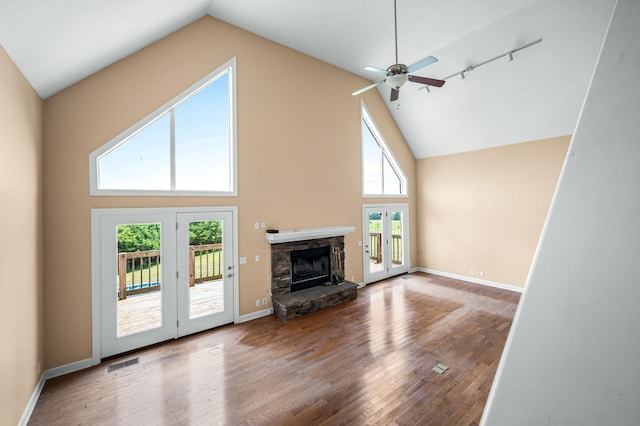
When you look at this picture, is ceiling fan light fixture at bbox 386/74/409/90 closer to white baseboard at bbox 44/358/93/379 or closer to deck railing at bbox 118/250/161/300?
deck railing at bbox 118/250/161/300

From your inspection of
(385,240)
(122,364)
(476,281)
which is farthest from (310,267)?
(476,281)

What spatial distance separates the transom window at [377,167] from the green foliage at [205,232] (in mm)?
3611

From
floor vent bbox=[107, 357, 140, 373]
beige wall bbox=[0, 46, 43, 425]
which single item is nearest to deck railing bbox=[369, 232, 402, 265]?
floor vent bbox=[107, 357, 140, 373]

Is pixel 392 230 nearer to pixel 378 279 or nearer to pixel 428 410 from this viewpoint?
pixel 378 279

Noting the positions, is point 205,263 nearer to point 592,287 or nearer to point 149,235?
point 149,235

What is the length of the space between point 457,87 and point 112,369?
7710 mm

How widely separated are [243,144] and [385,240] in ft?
14.5

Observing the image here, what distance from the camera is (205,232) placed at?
4.45 m

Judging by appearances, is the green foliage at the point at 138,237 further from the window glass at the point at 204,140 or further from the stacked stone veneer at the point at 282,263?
the stacked stone veneer at the point at 282,263

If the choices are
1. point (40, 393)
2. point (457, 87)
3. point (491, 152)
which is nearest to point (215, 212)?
point (40, 393)

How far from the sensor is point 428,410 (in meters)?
2.67

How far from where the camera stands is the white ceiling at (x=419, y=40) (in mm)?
2643

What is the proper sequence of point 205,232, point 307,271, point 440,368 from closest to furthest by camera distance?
point 440,368, point 205,232, point 307,271

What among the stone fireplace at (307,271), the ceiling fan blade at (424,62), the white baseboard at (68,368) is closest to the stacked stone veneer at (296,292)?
the stone fireplace at (307,271)
